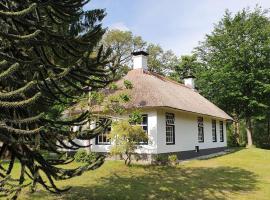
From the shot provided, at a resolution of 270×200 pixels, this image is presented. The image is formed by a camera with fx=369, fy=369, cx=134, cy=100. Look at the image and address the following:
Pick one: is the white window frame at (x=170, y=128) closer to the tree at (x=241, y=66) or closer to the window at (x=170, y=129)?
the window at (x=170, y=129)

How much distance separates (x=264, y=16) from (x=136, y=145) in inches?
949

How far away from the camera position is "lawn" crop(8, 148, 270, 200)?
1092cm

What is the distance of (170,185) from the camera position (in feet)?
41.8

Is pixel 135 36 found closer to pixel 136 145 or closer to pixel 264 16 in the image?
pixel 264 16

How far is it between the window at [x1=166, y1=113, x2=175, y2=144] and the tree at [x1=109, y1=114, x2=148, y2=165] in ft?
9.51

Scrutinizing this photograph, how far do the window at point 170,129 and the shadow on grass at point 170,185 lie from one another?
3.84 meters

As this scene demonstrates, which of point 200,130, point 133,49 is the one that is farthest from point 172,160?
point 133,49

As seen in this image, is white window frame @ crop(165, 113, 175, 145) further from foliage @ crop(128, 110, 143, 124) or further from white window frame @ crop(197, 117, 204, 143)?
white window frame @ crop(197, 117, 204, 143)

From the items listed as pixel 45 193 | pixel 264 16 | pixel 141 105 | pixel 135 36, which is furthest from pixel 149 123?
pixel 135 36

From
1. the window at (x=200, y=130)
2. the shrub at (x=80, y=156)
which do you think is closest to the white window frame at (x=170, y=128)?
the shrub at (x=80, y=156)

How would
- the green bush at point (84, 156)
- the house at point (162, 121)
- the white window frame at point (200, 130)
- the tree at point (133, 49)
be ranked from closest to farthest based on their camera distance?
the green bush at point (84, 156) < the house at point (162, 121) < the white window frame at point (200, 130) < the tree at point (133, 49)

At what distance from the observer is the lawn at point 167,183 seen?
1092 centimetres

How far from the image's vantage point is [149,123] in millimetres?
19484

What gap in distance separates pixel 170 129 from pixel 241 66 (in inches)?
674
